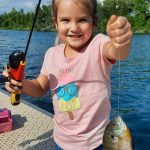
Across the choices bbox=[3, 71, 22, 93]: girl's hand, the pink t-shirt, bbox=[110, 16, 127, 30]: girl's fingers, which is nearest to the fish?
the pink t-shirt

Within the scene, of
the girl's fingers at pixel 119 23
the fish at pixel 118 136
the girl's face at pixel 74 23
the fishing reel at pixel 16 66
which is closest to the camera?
the girl's fingers at pixel 119 23

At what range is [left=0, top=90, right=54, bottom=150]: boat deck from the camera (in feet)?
15.8

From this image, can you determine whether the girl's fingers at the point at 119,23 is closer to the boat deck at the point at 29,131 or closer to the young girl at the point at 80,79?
the young girl at the point at 80,79

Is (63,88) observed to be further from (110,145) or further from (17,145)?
(17,145)

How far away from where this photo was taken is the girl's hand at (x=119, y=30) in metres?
1.81

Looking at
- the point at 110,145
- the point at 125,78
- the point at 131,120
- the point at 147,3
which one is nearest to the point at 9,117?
the point at 110,145

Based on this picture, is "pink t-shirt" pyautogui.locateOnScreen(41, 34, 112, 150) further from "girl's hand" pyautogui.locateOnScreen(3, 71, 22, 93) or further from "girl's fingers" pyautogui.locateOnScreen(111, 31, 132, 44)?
"girl's fingers" pyautogui.locateOnScreen(111, 31, 132, 44)

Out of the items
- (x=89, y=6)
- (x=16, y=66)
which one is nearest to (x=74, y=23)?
(x=89, y=6)

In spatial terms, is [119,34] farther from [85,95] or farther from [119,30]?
[85,95]

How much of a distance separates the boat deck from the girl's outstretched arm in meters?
2.90

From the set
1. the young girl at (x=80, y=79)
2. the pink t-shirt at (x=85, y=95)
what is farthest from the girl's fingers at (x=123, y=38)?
the pink t-shirt at (x=85, y=95)

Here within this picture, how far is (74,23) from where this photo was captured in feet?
8.13

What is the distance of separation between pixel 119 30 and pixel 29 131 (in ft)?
12.3

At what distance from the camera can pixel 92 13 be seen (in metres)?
2.56
